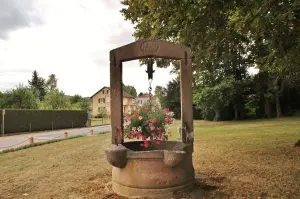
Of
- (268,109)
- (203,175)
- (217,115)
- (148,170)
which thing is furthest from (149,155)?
(268,109)

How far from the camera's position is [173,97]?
40500mm

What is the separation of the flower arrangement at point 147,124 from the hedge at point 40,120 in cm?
2276

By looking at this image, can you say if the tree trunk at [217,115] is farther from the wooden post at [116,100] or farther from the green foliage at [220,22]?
the wooden post at [116,100]

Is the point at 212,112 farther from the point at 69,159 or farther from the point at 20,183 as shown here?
the point at 20,183

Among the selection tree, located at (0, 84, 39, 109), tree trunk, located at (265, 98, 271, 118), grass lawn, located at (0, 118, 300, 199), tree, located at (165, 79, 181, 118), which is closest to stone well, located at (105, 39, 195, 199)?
grass lawn, located at (0, 118, 300, 199)

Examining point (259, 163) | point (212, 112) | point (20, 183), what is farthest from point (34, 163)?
point (212, 112)

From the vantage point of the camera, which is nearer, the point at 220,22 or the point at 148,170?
the point at 148,170

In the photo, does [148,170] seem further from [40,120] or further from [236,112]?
[236,112]

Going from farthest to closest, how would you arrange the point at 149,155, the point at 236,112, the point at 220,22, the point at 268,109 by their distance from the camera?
the point at 236,112 < the point at 268,109 < the point at 220,22 < the point at 149,155

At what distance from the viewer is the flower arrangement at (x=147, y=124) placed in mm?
5625

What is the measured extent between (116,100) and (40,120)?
25782mm

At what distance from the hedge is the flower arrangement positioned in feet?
74.7

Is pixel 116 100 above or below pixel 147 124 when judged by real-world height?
above

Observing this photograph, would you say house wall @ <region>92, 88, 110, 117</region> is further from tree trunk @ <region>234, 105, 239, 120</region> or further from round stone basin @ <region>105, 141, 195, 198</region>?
round stone basin @ <region>105, 141, 195, 198</region>
